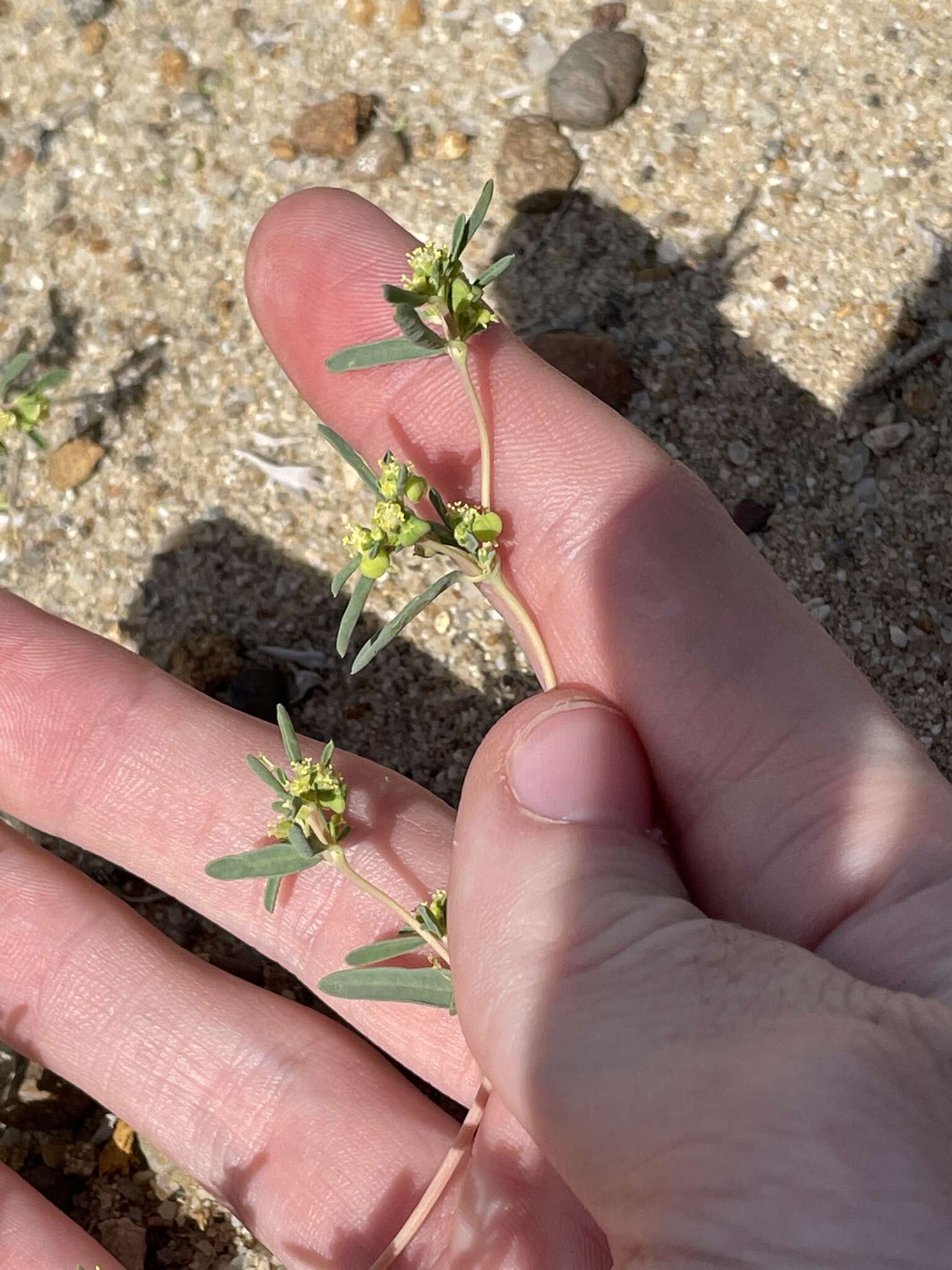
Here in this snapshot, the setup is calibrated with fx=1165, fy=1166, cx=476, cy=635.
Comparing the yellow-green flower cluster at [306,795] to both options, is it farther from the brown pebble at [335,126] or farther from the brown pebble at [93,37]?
the brown pebble at [93,37]

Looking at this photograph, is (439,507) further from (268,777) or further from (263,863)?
(263,863)

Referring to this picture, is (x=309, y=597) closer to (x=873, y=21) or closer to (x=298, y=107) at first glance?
(x=298, y=107)

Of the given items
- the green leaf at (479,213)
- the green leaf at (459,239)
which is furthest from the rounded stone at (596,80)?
the green leaf at (459,239)

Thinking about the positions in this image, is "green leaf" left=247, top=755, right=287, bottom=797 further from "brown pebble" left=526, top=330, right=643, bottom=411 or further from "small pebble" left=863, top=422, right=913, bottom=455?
"small pebble" left=863, top=422, right=913, bottom=455

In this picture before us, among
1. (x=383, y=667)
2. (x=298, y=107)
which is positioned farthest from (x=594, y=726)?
(x=298, y=107)

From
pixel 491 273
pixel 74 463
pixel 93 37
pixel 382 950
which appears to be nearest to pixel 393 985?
pixel 382 950

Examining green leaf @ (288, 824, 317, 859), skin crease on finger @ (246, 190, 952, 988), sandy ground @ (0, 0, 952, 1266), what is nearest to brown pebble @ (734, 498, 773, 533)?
sandy ground @ (0, 0, 952, 1266)
